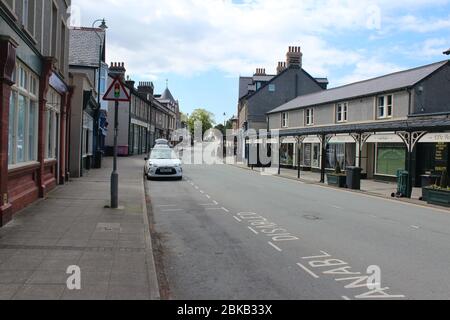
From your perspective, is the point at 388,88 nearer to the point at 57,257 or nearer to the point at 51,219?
the point at 51,219

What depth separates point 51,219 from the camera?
33.6ft

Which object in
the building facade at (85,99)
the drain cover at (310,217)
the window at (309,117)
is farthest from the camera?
the window at (309,117)

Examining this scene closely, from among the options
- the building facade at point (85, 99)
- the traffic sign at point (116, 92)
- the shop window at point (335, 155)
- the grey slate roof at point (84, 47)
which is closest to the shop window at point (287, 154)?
the shop window at point (335, 155)

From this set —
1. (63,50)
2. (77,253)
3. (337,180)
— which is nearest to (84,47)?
(63,50)

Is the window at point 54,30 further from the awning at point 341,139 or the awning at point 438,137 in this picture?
the awning at point 341,139

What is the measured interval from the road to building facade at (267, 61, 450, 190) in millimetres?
6937

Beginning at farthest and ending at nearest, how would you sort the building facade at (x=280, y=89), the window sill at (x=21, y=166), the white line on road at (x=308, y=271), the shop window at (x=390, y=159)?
the building facade at (x=280, y=89) → the shop window at (x=390, y=159) → the window sill at (x=21, y=166) → the white line on road at (x=308, y=271)

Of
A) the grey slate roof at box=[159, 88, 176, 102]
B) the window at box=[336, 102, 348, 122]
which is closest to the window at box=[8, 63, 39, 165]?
the window at box=[336, 102, 348, 122]

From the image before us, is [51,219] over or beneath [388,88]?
beneath

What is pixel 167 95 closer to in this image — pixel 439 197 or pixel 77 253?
pixel 439 197

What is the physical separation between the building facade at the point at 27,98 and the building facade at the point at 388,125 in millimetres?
13737

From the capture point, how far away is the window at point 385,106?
92.1 feet
